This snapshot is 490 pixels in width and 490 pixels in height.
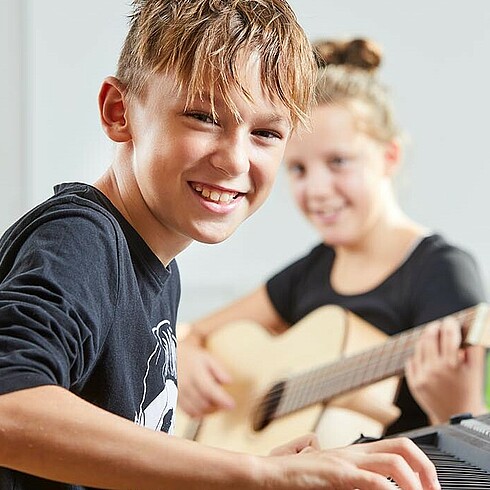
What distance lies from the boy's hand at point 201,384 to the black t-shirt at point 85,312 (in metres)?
0.98

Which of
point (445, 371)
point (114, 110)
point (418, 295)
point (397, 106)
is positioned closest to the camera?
point (114, 110)

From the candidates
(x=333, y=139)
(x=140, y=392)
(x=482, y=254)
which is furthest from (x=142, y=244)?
(x=482, y=254)

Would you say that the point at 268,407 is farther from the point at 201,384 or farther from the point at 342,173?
the point at 342,173

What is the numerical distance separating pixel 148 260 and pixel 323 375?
3.22ft

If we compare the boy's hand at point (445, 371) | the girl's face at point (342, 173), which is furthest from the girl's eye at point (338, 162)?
the boy's hand at point (445, 371)

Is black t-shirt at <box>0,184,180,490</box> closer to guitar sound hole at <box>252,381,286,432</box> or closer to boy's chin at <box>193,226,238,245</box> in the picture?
boy's chin at <box>193,226,238,245</box>

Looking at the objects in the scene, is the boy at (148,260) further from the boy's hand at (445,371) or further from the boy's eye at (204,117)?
the boy's hand at (445,371)

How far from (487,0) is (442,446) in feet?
6.36

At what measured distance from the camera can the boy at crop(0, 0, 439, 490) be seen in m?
0.62

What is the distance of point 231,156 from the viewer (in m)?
0.82

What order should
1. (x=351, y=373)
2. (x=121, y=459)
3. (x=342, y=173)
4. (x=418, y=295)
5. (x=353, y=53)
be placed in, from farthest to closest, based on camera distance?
(x=353, y=53)
(x=342, y=173)
(x=418, y=295)
(x=351, y=373)
(x=121, y=459)

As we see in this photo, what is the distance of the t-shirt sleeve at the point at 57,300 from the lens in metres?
0.64

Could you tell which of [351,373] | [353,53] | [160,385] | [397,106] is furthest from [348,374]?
[397,106]

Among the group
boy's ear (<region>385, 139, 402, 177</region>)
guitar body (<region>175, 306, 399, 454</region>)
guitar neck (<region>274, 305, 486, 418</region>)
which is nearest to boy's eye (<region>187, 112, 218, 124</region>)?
guitar neck (<region>274, 305, 486, 418</region>)
